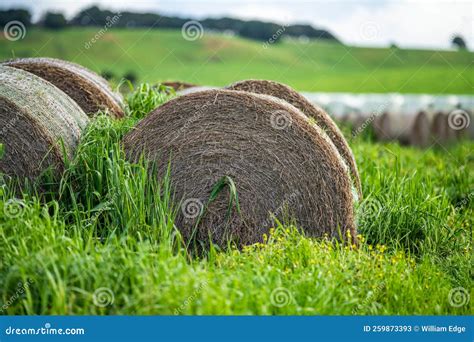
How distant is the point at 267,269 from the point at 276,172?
1229mm

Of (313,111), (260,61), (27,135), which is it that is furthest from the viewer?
(260,61)

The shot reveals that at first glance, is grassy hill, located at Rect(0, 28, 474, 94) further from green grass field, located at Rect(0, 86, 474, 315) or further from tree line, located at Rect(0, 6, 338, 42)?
green grass field, located at Rect(0, 86, 474, 315)

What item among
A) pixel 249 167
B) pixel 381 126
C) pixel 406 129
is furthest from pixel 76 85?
pixel 406 129

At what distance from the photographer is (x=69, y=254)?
4.08 meters

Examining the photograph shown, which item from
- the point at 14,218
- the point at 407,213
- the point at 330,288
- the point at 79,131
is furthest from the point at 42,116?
the point at 407,213
